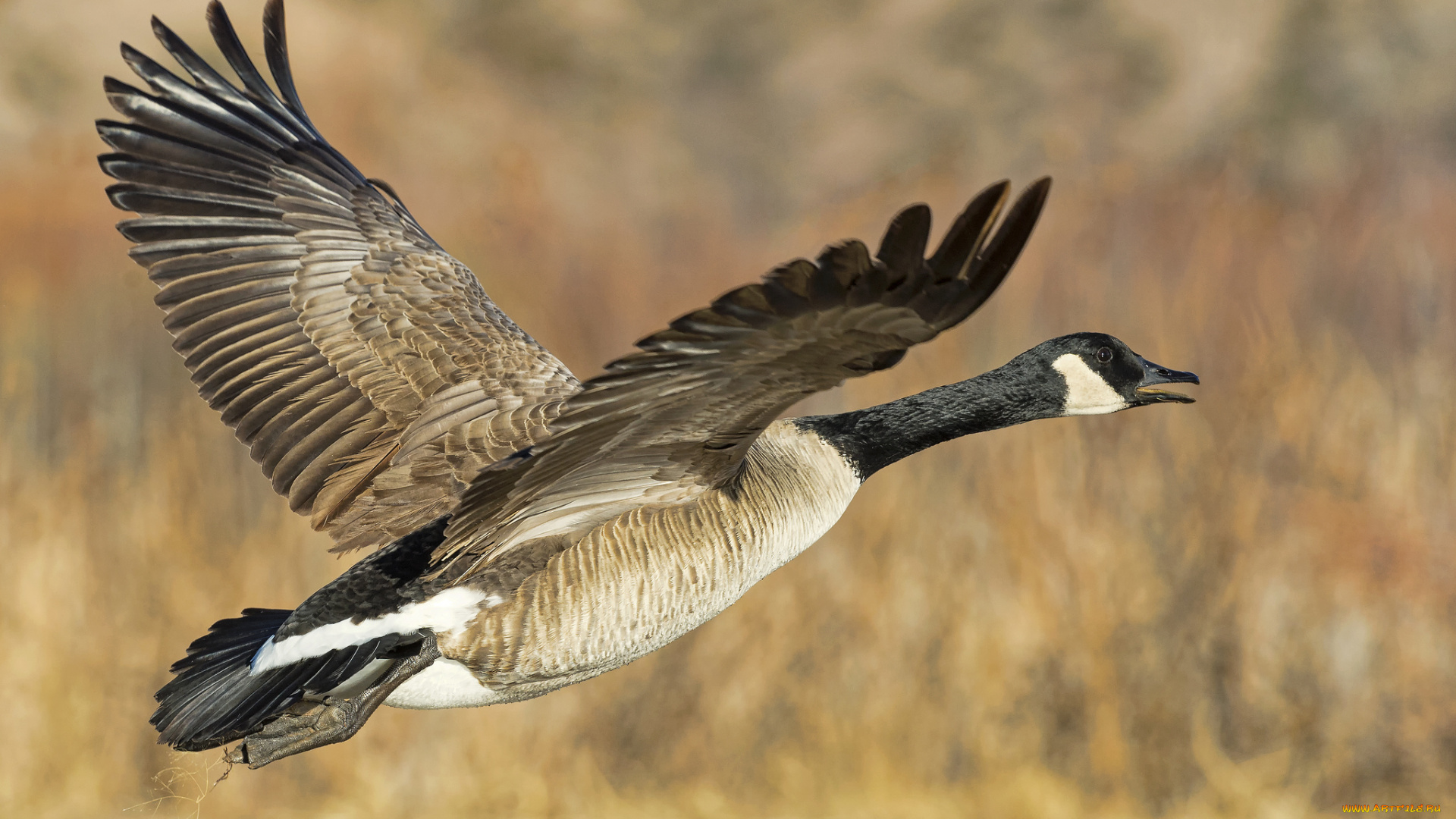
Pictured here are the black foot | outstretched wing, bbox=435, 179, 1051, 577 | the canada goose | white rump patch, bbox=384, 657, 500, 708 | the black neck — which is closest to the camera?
outstretched wing, bbox=435, 179, 1051, 577

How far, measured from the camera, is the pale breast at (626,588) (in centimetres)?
348

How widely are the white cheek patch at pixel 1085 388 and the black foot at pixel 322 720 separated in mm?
2157

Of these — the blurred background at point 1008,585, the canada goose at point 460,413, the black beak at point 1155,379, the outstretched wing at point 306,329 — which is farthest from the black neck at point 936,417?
the blurred background at point 1008,585

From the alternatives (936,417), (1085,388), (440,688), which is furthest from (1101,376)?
(440,688)

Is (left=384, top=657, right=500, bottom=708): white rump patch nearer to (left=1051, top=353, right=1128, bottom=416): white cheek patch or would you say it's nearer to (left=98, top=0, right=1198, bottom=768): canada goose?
(left=98, top=0, right=1198, bottom=768): canada goose

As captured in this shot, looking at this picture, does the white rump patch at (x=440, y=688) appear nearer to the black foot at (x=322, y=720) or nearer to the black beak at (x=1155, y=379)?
the black foot at (x=322, y=720)

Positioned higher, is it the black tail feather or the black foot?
the black tail feather

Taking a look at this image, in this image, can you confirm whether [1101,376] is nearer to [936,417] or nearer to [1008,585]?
[936,417]

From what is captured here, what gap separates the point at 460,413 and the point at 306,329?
0.67m

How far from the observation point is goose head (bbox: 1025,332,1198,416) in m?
3.93

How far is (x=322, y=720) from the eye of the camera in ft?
11.4

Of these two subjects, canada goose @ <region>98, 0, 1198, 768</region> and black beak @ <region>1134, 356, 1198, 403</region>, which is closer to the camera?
canada goose @ <region>98, 0, 1198, 768</region>

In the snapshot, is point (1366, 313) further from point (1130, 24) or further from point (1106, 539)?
point (1130, 24)

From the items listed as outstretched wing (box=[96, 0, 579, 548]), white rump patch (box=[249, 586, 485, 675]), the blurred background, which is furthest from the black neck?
the blurred background
